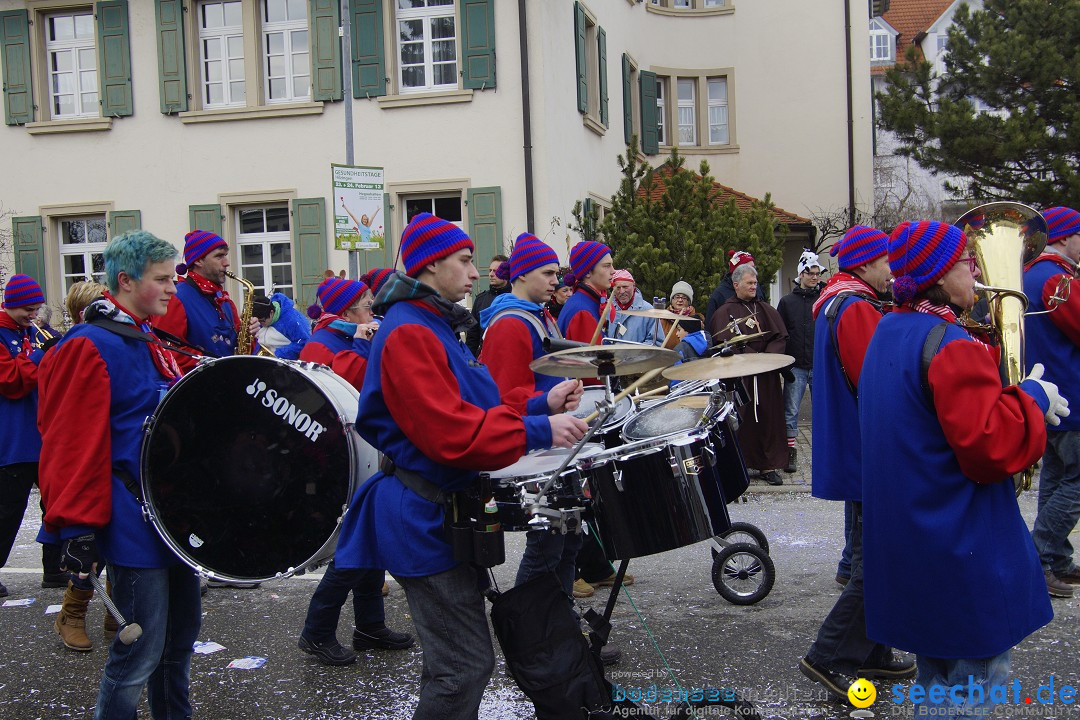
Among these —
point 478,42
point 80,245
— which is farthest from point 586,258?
point 80,245

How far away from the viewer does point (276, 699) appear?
179 inches

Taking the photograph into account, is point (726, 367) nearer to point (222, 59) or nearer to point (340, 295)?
point (340, 295)

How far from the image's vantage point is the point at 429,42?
15102 millimetres

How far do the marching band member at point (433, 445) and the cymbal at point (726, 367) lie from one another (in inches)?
28.5

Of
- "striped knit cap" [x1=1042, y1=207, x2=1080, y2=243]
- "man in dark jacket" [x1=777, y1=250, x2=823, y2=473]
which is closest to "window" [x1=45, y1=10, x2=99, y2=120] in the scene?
"man in dark jacket" [x1=777, y1=250, x2=823, y2=473]

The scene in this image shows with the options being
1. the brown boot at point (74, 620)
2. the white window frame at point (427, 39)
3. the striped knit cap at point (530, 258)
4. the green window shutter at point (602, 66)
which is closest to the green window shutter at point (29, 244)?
the white window frame at point (427, 39)

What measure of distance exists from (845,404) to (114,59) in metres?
14.2

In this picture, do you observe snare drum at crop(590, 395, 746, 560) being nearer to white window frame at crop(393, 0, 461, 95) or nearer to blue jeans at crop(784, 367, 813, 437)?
blue jeans at crop(784, 367, 813, 437)

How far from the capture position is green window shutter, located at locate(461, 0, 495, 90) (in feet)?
48.5

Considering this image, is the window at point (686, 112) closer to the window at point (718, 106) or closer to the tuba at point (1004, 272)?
the window at point (718, 106)

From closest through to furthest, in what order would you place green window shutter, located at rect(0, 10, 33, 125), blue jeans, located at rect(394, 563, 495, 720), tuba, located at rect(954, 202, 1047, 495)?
1. blue jeans, located at rect(394, 563, 495, 720)
2. tuba, located at rect(954, 202, 1047, 495)
3. green window shutter, located at rect(0, 10, 33, 125)

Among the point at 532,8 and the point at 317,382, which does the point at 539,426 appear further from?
the point at 532,8

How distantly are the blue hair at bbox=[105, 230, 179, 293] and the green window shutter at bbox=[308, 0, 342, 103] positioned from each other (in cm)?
1187

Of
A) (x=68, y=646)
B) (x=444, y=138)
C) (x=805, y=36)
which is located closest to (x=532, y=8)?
(x=444, y=138)
